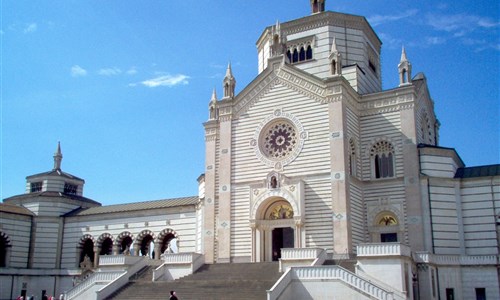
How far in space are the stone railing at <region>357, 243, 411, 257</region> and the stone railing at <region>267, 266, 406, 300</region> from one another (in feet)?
6.62

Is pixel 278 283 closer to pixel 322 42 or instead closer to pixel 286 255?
pixel 286 255

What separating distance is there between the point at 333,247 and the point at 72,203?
2993 centimetres

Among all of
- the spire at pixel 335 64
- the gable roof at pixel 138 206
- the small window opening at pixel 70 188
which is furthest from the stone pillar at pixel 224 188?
the small window opening at pixel 70 188

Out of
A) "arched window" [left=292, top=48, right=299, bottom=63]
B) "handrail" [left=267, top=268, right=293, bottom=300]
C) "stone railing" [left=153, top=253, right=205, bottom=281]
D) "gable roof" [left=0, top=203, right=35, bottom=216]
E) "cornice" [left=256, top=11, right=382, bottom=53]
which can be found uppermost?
"cornice" [left=256, top=11, right=382, bottom=53]

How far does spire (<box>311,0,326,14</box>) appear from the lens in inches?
1767

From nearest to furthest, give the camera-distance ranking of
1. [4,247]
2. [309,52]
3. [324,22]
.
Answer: [324,22] < [309,52] < [4,247]

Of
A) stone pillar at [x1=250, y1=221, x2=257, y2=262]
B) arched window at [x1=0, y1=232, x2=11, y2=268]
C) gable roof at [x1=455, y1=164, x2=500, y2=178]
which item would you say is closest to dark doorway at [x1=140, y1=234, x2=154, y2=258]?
arched window at [x1=0, y1=232, x2=11, y2=268]

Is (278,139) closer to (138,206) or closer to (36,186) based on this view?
(138,206)

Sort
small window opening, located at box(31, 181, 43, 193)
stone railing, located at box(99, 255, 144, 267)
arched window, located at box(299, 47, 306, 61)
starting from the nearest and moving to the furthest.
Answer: stone railing, located at box(99, 255, 144, 267) → arched window, located at box(299, 47, 306, 61) → small window opening, located at box(31, 181, 43, 193)

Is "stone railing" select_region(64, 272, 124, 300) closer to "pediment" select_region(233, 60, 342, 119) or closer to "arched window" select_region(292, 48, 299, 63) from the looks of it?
"pediment" select_region(233, 60, 342, 119)

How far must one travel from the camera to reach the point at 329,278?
1086 inches

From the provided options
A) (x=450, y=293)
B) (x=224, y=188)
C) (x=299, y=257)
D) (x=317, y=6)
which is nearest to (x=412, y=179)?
(x=450, y=293)

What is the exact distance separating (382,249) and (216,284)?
9054 millimetres

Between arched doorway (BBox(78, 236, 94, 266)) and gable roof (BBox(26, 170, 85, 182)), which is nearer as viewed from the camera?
arched doorway (BBox(78, 236, 94, 266))
